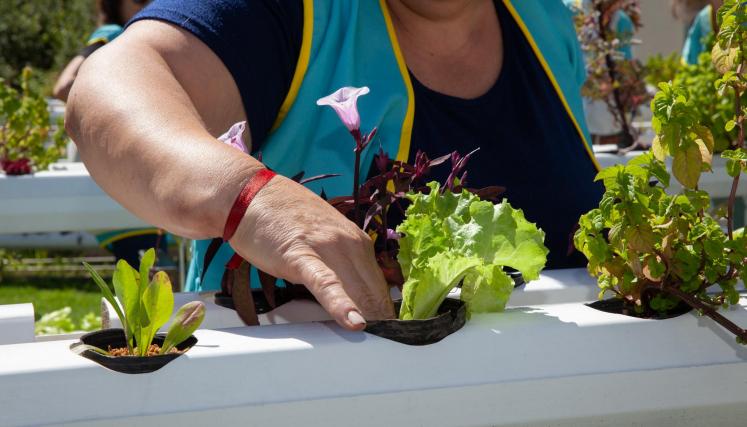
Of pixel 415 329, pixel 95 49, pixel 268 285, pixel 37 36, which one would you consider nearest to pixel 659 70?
pixel 95 49

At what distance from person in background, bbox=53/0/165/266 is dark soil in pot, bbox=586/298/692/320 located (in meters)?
3.31

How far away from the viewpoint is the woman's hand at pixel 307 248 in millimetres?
1002

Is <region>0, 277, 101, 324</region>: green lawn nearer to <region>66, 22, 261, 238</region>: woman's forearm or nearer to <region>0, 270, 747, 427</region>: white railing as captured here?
<region>66, 22, 261, 238</region>: woman's forearm

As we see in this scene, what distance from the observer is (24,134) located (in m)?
3.80

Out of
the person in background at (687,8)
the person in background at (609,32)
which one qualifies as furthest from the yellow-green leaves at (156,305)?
the person in background at (687,8)

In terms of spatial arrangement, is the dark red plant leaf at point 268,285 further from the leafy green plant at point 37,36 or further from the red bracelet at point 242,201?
the leafy green plant at point 37,36

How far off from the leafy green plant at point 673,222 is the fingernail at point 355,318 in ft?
0.96

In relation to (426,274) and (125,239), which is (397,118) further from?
(125,239)

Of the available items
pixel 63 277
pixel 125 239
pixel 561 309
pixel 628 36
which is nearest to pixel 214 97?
pixel 561 309

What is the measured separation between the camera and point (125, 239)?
471 centimetres

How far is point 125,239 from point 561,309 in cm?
392

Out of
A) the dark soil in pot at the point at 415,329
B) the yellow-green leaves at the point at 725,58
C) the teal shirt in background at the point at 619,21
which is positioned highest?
the teal shirt in background at the point at 619,21

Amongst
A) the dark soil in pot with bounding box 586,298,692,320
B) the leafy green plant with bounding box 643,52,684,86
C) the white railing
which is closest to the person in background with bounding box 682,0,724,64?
the leafy green plant with bounding box 643,52,684,86

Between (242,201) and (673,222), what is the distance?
46 cm
